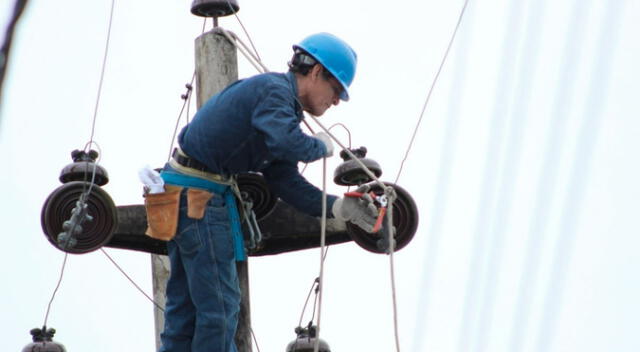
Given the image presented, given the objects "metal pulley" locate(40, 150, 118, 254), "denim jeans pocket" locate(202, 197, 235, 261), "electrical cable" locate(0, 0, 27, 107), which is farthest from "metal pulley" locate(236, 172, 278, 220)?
"electrical cable" locate(0, 0, 27, 107)

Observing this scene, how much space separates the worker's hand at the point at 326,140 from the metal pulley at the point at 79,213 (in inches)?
44.4

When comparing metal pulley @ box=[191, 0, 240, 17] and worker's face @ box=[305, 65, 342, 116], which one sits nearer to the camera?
worker's face @ box=[305, 65, 342, 116]

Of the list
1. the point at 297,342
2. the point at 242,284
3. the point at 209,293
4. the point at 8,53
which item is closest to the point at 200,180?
the point at 209,293

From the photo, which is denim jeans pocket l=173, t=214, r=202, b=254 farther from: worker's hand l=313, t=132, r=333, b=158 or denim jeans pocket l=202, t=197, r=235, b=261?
worker's hand l=313, t=132, r=333, b=158

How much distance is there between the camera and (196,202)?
4488mm

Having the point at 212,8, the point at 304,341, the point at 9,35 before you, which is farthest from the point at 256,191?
the point at 9,35

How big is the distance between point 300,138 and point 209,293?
0.80 metres

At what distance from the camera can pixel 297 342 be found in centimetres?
595

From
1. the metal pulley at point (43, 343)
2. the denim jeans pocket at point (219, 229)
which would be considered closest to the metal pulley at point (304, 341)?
the metal pulley at point (43, 343)

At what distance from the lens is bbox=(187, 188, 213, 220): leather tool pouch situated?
4.48 m

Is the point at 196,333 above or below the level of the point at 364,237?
below

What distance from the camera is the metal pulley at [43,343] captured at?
207 inches

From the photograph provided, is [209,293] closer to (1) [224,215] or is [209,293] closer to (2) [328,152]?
(1) [224,215]

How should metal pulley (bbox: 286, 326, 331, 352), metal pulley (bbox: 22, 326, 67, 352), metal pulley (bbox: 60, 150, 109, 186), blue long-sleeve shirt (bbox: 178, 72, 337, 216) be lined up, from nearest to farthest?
blue long-sleeve shirt (bbox: 178, 72, 337, 216), metal pulley (bbox: 60, 150, 109, 186), metal pulley (bbox: 22, 326, 67, 352), metal pulley (bbox: 286, 326, 331, 352)
